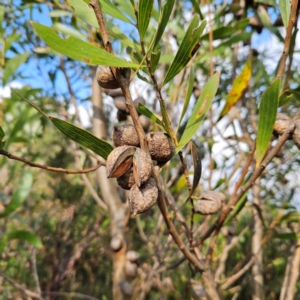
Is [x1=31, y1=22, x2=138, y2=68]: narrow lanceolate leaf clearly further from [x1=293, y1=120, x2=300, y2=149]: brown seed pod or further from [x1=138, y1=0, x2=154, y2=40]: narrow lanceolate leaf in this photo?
[x1=293, y1=120, x2=300, y2=149]: brown seed pod

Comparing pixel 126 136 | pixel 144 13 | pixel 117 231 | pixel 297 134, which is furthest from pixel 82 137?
pixel 117 231

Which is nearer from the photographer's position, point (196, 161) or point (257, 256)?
point (196, 161)

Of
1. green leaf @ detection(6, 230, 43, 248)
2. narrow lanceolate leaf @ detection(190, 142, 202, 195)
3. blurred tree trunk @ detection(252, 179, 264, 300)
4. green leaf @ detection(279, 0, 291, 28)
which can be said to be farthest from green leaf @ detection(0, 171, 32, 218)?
green leaf @ detection(279, 0, 291, 28)

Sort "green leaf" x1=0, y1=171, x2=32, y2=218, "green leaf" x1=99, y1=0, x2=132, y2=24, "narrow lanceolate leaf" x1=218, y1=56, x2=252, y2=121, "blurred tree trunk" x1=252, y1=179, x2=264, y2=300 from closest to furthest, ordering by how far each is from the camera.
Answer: "green leaf" x1=99, y1=0, x2=132, y2=24
"narrow lanceolate leaf" x1=218, y1=56, x2=252, y2=121
"blurred tree trunk" x1=252, y1=179, x2=264, y2=300
"green leaf" x1=0, y1=171, x2=32, y2=218

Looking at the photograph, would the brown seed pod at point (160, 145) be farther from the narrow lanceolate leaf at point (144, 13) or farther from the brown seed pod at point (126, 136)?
the narrow lanceolate leaf at point (144, 13)

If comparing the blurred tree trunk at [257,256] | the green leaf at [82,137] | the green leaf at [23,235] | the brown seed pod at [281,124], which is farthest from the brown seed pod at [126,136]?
the green leaf at [23,235]

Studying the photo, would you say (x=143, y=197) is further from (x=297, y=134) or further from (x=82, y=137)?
(x=297, y=134)
